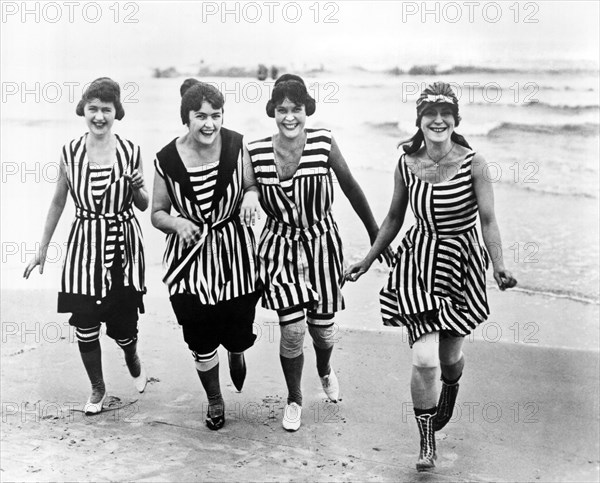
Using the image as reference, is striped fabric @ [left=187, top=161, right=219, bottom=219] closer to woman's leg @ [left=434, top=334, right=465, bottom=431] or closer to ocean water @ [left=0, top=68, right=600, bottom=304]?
ocean water @ [left=0, top=68, right=600, bottom=304]

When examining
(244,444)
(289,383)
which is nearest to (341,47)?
(289,383)

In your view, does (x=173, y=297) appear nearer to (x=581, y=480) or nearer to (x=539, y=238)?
(x=581, y=480)

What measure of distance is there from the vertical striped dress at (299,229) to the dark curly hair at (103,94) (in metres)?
0.66

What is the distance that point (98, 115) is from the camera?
3.42 m

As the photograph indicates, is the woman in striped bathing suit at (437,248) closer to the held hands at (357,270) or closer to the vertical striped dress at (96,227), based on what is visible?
the held hands at (357,270)

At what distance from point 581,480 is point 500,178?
6.12 feet

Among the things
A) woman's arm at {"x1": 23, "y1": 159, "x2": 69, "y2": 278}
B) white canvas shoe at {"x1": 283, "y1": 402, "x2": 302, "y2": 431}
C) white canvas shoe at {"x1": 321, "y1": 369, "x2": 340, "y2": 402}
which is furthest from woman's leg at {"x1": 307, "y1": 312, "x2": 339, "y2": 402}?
woman's arm at {"x1": 23, "y1": 159, "x2": 69, "y2": 278}

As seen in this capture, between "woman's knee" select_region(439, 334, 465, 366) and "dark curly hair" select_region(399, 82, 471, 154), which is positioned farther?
"woman's knee" select_region(439, 334, 465, 366)

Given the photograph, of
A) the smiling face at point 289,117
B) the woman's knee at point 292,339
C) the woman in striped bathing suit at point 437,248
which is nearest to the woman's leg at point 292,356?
the woman's knee at point 292,339

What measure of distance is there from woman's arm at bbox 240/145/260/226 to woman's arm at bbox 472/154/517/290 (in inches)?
33.8

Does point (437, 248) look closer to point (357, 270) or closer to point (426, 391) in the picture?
point (357, 270)

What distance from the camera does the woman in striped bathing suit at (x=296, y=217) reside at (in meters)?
3.24

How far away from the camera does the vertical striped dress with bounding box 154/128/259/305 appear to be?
321cm

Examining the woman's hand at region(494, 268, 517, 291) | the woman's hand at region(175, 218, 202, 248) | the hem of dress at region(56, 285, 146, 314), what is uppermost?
the woman's hand at region(175, 218, 202, 248)
